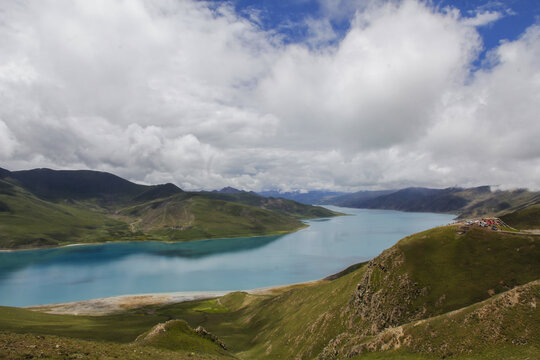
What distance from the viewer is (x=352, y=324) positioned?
190 feet

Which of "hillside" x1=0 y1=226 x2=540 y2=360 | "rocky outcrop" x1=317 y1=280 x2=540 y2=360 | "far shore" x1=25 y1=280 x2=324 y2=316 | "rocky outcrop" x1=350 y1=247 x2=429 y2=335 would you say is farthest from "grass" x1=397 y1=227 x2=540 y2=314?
"far shore" x1=25 y1=280 x2=324 y2=316

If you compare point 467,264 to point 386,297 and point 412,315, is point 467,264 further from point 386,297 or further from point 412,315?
point 386,297

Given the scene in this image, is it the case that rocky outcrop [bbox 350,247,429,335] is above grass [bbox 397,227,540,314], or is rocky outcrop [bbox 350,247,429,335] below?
below

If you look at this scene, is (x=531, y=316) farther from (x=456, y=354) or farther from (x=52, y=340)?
(x=52, y=340)

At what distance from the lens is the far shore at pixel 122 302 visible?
126 metres

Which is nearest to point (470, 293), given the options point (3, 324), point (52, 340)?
point (52, 340)

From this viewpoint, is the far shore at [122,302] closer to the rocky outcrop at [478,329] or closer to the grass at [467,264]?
the grass at [467,264]

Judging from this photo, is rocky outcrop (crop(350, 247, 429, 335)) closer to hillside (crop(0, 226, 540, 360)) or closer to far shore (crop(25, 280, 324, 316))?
hillside (crop(0, 226, 540, 360))

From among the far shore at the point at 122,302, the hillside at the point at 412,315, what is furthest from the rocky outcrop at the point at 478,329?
the far shore at the point at 122,302

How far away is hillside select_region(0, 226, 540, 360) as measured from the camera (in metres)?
34.5

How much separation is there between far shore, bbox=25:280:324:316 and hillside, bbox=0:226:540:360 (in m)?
36.9

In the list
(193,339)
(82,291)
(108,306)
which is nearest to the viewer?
(193,339)

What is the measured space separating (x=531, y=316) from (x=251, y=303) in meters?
100

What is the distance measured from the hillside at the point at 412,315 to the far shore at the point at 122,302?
36.9 meters
